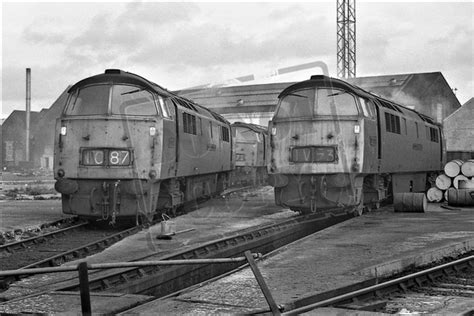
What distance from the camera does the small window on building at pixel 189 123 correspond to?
1487cm

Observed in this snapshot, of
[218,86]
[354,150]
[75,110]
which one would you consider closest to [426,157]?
[354,150]

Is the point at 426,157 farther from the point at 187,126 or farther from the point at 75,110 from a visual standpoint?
the point at 75,110

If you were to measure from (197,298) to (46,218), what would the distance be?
30.2ft

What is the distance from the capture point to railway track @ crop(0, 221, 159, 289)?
9328 mm

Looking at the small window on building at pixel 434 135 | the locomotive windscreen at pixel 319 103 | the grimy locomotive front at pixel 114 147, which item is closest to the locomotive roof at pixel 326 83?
the locomotive windscreen at pixel 319 103

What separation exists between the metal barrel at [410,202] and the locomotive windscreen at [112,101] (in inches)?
280

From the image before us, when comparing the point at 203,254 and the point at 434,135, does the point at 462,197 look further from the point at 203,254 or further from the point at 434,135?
the point at 203,254

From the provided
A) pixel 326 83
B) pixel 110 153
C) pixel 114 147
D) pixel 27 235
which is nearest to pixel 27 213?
pixel 27 235

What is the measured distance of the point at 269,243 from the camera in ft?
41.8

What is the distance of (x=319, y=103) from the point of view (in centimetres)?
1481

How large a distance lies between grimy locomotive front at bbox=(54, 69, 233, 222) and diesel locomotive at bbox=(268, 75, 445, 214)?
2851 mm

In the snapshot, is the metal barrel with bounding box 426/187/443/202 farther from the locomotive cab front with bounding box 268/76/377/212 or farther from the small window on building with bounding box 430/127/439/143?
the locomotive cab front with bounding box 268/76/377/212

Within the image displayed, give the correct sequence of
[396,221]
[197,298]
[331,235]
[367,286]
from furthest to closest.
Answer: [396,221] → [331,235] → [367,286] → [197,298]

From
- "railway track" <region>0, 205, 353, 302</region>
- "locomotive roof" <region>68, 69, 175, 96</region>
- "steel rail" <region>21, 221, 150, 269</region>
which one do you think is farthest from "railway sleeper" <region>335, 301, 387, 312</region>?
"locomotive roof" <region>68, 69, 175, 96</region>
